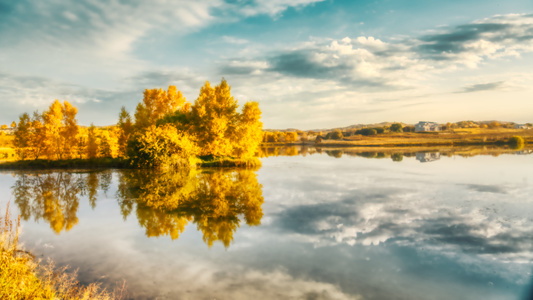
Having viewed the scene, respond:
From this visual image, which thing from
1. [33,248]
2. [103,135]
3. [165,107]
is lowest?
[33,248]

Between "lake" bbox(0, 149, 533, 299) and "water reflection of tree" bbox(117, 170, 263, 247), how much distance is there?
84 mm

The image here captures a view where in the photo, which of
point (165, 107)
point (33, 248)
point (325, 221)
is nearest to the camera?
point (33, 248)

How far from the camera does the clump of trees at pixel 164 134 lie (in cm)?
3582

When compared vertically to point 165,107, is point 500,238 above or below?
below

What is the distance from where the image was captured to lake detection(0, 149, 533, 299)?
726 centimetres

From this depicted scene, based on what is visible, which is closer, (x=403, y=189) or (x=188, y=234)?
(x=188, y=234)

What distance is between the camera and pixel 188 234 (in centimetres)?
1124

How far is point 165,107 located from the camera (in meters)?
53.4

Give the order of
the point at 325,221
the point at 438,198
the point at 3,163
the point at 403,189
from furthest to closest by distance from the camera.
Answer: the point at 3,163 < the point at 403,189 < the point at 438,198 < the point at 325,221

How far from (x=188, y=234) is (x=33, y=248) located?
5.18m

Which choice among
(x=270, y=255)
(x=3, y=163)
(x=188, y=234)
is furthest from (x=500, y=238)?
(x=3, y=163)

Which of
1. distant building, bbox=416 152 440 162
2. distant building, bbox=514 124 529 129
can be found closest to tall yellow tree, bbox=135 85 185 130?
distant building, bbox=416 152 440 162

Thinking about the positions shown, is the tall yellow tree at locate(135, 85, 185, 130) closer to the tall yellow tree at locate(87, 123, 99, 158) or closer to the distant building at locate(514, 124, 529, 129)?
the tall yellow tree at locate(87, 123, 99, 158)

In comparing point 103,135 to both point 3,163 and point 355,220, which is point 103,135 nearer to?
point 3,163
